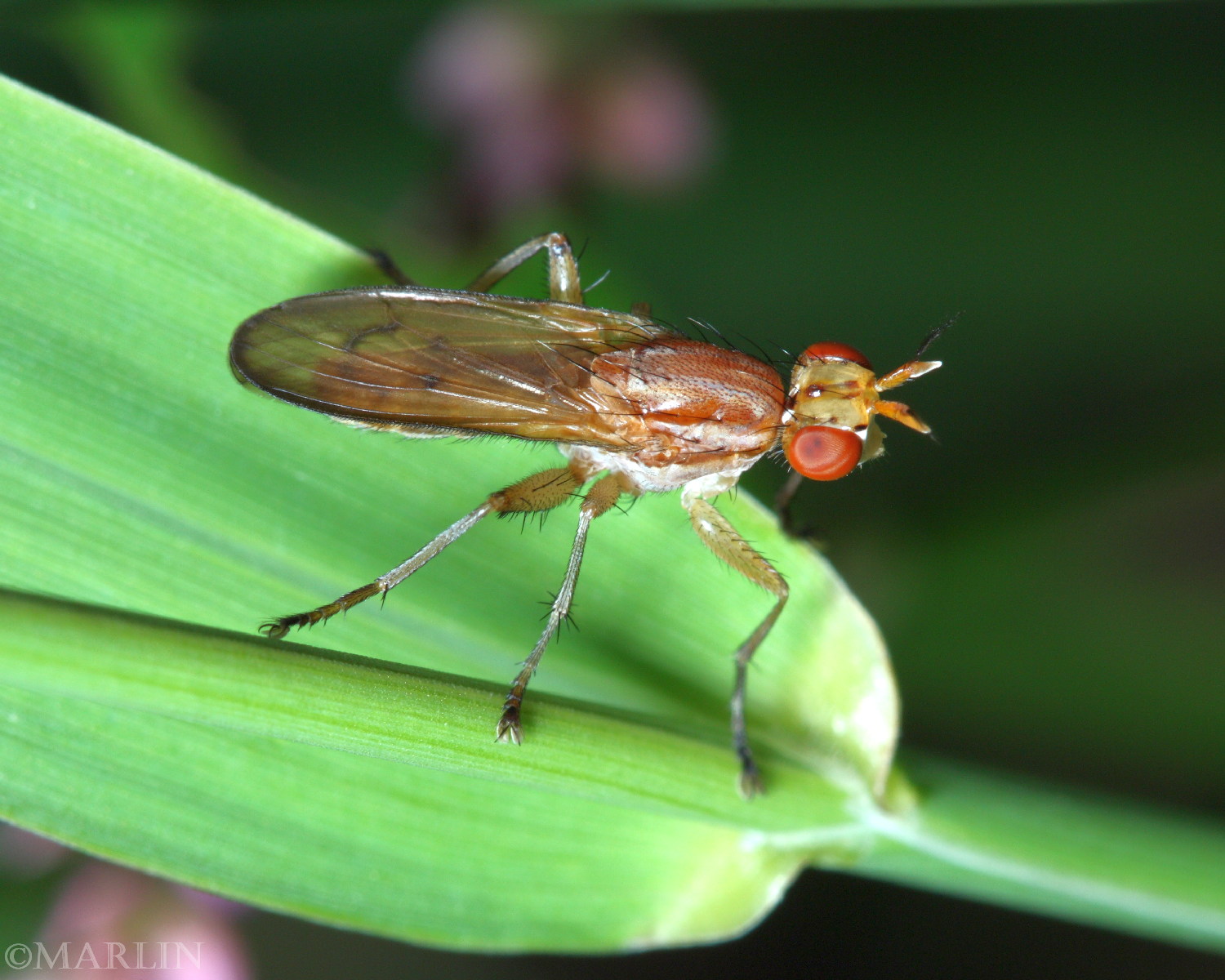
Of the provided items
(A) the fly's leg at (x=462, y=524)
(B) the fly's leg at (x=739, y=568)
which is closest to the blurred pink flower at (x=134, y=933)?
(A) the fly's leg at (x=462, y=524)

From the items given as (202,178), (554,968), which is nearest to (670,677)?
(202,178)

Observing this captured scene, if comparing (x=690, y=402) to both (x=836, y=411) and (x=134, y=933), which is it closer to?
(x=836, y=411)

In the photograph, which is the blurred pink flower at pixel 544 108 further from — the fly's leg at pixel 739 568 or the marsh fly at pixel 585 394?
the fly's leg at pixel 739 568

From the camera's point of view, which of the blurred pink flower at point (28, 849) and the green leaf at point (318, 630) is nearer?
the green leaf at point (318, 630)

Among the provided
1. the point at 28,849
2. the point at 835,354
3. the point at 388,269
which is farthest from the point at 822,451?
the point at 28,849

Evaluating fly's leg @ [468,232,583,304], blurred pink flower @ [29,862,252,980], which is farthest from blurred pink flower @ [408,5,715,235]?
blurred pink flower @ [29,862,252,980]

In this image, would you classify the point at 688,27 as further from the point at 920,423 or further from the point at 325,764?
the point at 325,764
